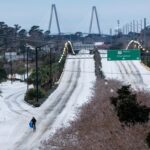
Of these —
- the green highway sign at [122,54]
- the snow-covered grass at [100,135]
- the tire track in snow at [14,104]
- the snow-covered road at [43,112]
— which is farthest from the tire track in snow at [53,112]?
the green highway sign at [122,54]

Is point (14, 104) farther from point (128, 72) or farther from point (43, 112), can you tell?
point (128, 72)

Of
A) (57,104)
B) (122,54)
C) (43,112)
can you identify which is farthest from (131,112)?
(122,54)

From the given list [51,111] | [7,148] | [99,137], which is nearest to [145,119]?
[99,137]

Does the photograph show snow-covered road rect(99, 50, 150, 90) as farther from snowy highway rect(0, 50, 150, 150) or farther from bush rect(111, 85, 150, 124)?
bush rect(111, 85, 150, 124)

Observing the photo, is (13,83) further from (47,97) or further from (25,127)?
(25,127)

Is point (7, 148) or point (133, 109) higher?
point (133, 109)
